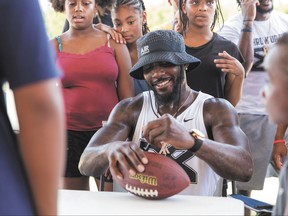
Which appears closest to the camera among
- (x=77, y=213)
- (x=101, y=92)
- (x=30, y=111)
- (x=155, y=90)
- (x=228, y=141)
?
(x=30, y=111)

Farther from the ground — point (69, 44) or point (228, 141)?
point (69, 44)

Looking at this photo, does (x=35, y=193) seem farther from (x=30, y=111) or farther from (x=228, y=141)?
(x=228, y=141)

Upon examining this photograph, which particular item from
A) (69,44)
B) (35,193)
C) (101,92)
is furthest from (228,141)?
(35,193)

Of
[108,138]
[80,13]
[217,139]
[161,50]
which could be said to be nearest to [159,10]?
[80,13]

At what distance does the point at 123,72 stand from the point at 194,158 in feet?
3.22

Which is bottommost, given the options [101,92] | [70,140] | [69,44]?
[70,140]

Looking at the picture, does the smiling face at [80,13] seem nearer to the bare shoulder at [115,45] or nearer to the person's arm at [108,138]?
the bare shoulder at [115,45]

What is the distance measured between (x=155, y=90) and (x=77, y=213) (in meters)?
0.90

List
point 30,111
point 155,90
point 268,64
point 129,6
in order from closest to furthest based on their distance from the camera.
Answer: point 30,111 < point 268,64 < point 155,90 < point 129,6

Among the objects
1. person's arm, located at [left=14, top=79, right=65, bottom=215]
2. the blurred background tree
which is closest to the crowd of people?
person's arm, located at [left=14, top=79, right=65, bottom=215]

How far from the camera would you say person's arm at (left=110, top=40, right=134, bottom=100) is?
11.1ft

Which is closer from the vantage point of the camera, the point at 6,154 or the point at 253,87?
the point at 6,154

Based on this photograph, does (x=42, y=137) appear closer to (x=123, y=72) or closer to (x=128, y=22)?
(x=123, y=72)

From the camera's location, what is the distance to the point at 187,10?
3.53 meters
